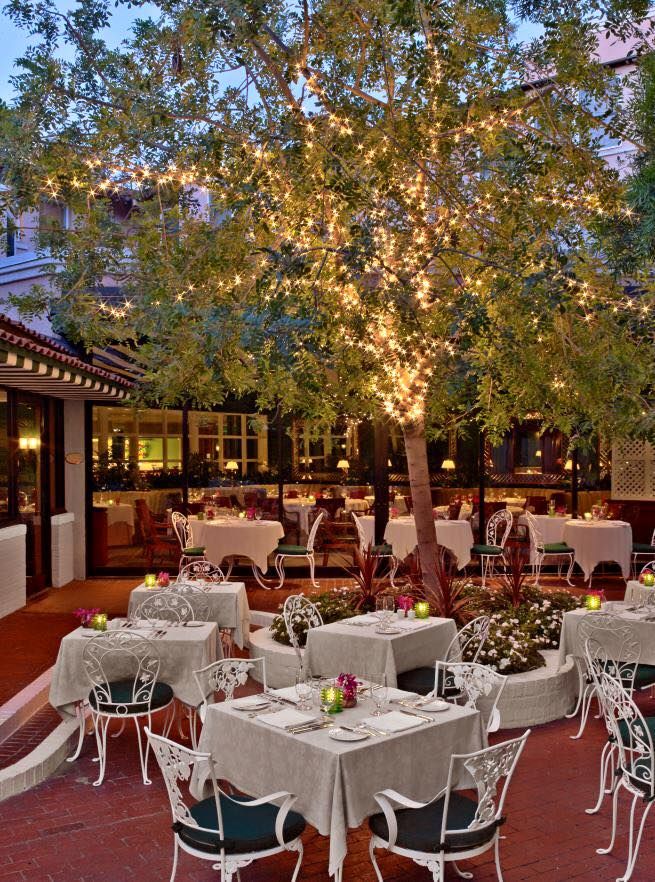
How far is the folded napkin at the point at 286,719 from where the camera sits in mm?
4633

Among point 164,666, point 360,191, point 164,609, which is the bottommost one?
point 164,666

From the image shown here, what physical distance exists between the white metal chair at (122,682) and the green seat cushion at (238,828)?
1.60m

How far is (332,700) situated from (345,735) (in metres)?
0.45

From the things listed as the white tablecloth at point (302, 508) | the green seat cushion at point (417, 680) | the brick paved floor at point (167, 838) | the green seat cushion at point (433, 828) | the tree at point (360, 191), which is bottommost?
the brick paved floor at point (167, 838)

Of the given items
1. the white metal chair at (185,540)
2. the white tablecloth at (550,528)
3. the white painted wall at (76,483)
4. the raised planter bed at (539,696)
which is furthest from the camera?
the white tablecloth at (550,528)

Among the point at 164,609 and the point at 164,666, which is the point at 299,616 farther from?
the point at 164,666

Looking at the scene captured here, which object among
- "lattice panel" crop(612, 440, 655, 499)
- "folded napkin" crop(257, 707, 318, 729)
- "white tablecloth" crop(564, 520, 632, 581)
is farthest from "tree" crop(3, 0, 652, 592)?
"lattice panel" crop(612, 440, 655, 499)

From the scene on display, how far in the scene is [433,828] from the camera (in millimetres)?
4207

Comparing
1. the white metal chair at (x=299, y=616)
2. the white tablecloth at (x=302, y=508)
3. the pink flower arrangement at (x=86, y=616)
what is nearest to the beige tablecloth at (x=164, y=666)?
the pink flower arrangement at (x=86, y=616)

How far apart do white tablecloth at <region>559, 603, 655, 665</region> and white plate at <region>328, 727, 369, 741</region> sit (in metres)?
3.46

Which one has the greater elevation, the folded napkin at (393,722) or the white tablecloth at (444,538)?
the white tablecloth at (444,538)

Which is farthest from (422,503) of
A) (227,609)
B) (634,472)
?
(634,472)

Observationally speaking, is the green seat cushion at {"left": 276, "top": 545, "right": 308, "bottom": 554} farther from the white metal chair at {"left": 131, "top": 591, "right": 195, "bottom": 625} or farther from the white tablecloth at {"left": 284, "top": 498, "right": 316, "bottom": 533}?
the white metal chair at {"left": 131, "top": 591, "right": 195, "bottom": 625}

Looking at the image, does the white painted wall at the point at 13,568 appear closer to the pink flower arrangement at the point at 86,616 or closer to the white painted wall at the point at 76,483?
the white painted wall at the point at 76,483
